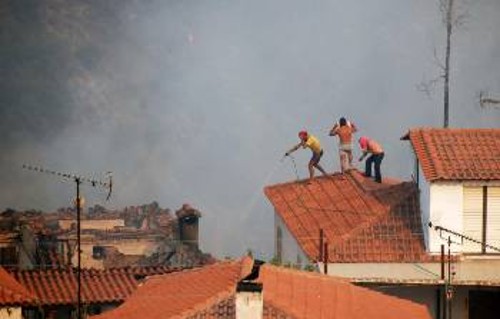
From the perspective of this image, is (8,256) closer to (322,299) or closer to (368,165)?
(368,165)

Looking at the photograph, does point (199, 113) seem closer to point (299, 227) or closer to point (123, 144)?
point (123, 144)

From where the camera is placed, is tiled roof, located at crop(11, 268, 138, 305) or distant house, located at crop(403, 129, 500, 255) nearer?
distant house, located at crop(403, 129, 500, 255)

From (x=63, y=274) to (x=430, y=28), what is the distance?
168 feet

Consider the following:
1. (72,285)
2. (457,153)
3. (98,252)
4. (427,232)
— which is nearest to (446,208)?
(427,232)

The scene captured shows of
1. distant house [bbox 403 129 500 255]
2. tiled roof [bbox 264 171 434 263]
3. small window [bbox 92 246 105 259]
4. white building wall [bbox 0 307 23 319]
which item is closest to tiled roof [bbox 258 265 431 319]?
tiled roof [bbox 264 171 434 263]

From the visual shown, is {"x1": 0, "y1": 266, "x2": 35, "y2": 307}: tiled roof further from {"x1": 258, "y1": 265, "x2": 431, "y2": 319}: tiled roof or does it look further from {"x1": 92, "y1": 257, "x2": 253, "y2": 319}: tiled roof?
{"x1": 258, "y1": 265, "x2": 431, "y2": 319}: tiled roof

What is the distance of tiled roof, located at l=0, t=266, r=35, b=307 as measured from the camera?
21430 mm

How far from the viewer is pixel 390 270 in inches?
878

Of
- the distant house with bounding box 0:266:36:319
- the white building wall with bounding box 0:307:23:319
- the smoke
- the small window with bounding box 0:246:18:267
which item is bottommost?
the white building wall with bounding box 0:307:23:319

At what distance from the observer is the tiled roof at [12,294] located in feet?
70.3

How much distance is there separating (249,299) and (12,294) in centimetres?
1056

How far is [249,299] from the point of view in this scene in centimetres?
1361

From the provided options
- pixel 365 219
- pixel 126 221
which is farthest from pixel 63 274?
pixel 126 221

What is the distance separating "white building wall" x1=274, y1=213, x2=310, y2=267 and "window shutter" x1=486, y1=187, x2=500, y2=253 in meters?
5.36
